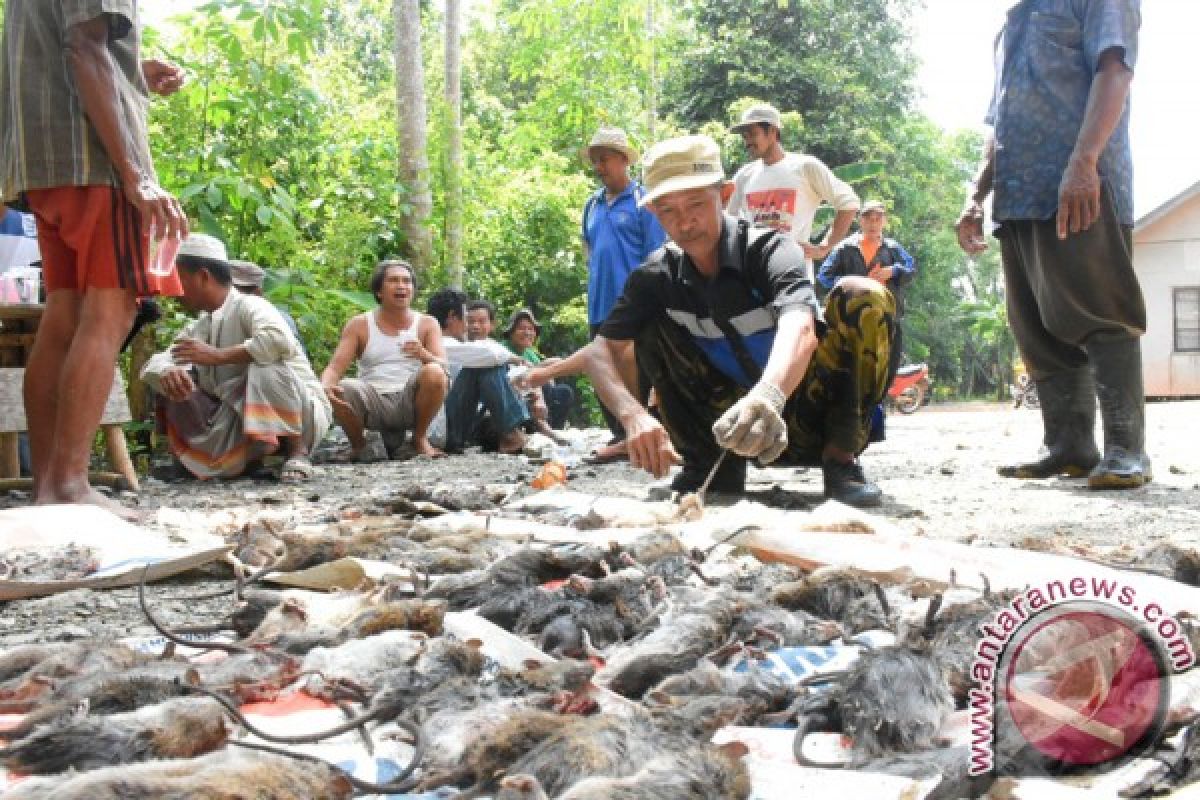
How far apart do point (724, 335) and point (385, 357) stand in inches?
159

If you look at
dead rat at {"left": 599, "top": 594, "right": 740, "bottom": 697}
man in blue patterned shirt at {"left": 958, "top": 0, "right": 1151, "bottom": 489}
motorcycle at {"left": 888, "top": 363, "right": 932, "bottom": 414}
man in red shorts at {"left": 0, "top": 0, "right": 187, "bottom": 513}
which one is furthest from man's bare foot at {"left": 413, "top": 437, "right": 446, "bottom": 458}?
motorcycle at {"left": 888, "top": 363, "right": 932, "bottom": 414}

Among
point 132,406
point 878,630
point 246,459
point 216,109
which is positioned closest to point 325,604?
point 878,630

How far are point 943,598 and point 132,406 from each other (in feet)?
21.2

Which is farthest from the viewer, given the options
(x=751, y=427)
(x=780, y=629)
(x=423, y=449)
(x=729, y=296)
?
(x=423, y=449)

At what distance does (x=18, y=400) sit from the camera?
5.13 metres

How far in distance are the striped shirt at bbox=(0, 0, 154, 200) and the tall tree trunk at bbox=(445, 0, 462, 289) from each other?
7.18 m

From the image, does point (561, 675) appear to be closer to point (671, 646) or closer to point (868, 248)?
point (671, 646)

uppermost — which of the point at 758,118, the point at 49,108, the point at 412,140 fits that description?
the point at 412,140

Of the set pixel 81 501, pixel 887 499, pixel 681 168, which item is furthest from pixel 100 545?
pixel 887 499

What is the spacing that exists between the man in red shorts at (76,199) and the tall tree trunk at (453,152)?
7.15 m

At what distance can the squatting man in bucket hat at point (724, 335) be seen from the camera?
12.6 ft

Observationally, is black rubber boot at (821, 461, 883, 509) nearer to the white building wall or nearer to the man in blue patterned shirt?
the man in blue patterned shirt

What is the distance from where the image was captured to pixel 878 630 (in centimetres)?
230

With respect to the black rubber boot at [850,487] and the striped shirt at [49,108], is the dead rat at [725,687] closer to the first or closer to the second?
the black rubber boot at [850,487]
